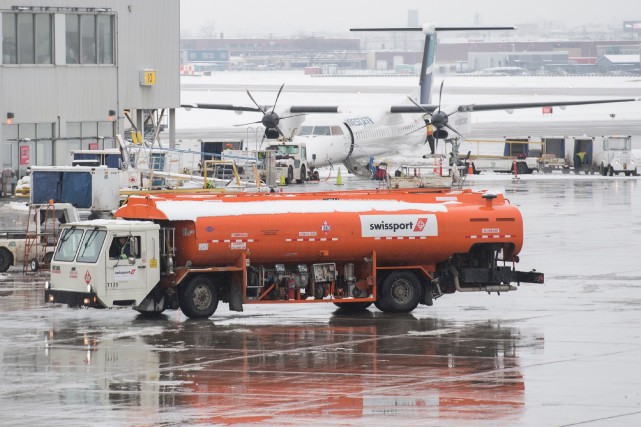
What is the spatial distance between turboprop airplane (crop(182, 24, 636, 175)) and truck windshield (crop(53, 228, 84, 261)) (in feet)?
130

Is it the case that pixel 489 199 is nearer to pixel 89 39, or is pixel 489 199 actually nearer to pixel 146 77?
pixel 89 39

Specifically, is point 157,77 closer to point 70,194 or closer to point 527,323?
point 70,194

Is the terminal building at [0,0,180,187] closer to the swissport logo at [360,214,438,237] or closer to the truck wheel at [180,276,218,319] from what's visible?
the truck wheel at [180,276,218,319]

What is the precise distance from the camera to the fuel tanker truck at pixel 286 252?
2366cm

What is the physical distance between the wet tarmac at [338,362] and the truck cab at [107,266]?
22.7 inches

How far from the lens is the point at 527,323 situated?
943 inches

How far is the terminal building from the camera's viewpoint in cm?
5488

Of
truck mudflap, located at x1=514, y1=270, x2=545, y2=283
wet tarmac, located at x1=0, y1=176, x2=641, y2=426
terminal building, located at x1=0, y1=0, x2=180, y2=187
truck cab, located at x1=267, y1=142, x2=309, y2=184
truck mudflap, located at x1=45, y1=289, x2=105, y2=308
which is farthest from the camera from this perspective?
truck cab, located at x1=267, y1=142, x2=309, y2=184

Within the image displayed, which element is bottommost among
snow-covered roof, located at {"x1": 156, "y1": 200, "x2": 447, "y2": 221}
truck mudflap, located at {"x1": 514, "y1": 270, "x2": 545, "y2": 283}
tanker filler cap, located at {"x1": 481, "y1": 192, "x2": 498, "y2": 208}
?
truck mudflap, located at {"x1": 514, "y1": 270, "x2": 545, "y2": 283}

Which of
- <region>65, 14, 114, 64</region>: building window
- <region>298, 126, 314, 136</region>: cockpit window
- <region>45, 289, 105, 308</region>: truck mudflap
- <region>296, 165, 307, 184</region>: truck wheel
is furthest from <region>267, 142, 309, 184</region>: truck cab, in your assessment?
<region>45, 289, 105, 308</region>: truck mudflap

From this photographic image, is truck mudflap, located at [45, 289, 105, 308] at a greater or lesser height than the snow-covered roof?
lesser

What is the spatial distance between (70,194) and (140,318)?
16363 mm

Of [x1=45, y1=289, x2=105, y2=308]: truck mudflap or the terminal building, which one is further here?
the terminal building

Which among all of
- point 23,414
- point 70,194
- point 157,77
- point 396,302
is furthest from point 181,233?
point 157,77
